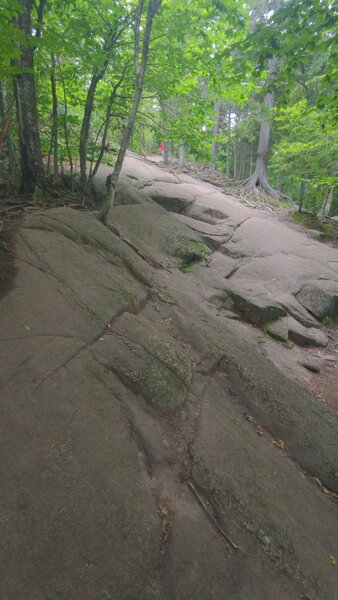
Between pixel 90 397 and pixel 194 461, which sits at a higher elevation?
pixel 90 397

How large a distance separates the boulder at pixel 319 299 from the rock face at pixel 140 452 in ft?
16.9

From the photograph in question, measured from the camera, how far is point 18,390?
8.73ft

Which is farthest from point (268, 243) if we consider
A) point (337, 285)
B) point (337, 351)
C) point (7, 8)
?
point (7, 8)

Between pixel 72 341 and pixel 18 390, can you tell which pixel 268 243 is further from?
pixel 18 390

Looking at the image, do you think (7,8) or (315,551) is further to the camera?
(7,8)

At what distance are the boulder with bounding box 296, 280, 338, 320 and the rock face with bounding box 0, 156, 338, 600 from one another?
5.14 meters

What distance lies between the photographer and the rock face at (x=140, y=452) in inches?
80.1

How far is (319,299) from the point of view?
30.7ft

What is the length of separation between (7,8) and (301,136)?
12.1m

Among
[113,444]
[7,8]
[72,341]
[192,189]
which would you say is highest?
[7,8]

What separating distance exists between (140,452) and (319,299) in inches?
323

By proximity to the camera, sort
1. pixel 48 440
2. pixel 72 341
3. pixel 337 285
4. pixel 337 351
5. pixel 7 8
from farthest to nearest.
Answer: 1. pixel 337 285
2. pixel 337 351
3. pixel 7 8
4. pixel 72 341
5. pixel 48 440

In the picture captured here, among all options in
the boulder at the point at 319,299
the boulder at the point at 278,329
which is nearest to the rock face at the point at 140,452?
the boulder at the point at 278,329

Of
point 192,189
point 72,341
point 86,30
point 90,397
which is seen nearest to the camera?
point 90,397
